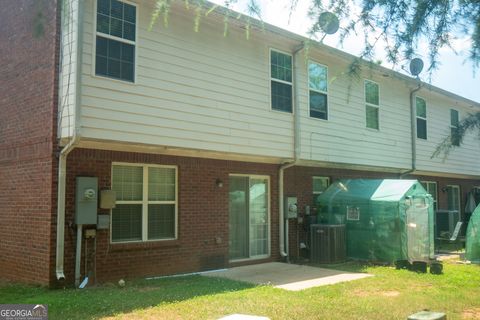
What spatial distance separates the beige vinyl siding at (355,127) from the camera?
45.0 feet

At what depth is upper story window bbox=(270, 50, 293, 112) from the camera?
42.2ft

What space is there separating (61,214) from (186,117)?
316 cm

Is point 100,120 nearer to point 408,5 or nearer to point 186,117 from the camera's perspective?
point 186,117

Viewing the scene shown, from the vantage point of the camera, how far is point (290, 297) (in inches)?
336

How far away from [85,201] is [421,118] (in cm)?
1376

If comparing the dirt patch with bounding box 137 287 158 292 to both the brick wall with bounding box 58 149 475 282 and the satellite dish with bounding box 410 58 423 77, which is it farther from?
the satellite dish with bounding box 410 58 423 77

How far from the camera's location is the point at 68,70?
8906mm

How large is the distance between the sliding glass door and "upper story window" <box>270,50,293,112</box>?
A: 1953mm

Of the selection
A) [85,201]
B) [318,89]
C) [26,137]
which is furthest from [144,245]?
[318,89]

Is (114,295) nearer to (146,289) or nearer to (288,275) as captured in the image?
(146,289)

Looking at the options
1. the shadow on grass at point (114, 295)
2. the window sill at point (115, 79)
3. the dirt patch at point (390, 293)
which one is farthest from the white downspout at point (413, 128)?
the window sill at point (115, 79)

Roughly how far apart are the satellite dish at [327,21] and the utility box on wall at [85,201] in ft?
17.4

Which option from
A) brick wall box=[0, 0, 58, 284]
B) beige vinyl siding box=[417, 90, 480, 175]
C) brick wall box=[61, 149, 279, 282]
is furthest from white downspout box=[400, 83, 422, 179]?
brick wall box=[0, 0, 58, 284]

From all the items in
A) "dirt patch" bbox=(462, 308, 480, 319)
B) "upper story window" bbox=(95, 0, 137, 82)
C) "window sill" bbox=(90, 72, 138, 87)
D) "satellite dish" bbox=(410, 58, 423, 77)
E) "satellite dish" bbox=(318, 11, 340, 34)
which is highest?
"upper story window" bbox=(95, 0, 137, 82)
